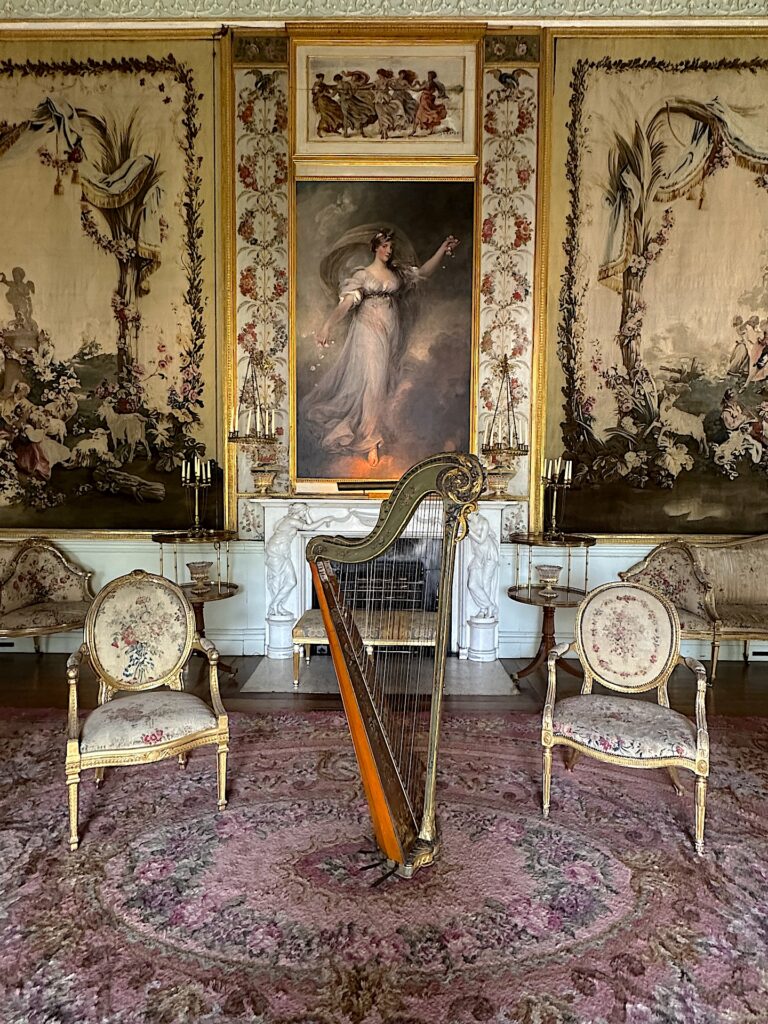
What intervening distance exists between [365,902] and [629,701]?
153 cm

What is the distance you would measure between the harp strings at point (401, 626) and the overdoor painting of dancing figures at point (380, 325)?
0.79 meters

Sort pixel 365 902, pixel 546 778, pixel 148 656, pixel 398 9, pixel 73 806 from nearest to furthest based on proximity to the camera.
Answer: pixel 365 902 < pixel 73 806 < pixel 546 778 < pixel 148 656 < pixel 398 9

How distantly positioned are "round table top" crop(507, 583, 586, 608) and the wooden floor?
596 millimetres

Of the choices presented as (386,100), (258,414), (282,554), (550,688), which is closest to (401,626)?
(282,554)

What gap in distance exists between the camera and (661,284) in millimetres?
5617

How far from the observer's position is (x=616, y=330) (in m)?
5.65

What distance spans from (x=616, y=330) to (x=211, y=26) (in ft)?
13.2

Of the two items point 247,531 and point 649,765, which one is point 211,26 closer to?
point 247,531

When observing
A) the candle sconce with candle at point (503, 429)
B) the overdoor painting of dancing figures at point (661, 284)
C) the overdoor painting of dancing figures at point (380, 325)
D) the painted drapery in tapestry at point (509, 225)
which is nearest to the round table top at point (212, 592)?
the overdoor painting of dancing figures at point (380, 325)

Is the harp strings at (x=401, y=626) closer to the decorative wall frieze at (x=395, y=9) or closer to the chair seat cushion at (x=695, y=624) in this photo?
the chair seat cushion at (x=695, y=624)

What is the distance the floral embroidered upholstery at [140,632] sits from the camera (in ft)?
10.7

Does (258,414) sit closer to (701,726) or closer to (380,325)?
(380,325)

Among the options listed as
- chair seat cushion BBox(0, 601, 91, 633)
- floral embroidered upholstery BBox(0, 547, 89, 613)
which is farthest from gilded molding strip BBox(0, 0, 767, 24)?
chair seat cushion BBox(0, 601, 91, 633)

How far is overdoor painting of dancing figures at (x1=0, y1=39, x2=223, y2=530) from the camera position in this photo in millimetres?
5598
